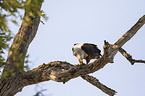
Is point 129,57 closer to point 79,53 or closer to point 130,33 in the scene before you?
point 130,33

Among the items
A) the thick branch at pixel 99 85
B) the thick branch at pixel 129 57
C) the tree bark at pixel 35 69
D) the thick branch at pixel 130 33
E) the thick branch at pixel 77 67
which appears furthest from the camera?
the thick branch at pixel 99 85

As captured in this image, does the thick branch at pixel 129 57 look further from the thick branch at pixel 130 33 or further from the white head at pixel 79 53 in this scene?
the white head at pixel 79 53

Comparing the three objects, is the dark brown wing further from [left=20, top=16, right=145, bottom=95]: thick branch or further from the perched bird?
[left=20, top=16, right=145, bottom=95]: thick branch

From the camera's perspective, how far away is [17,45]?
6.05 metres

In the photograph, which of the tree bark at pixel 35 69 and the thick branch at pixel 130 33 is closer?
the tree bark at pixel 35 69

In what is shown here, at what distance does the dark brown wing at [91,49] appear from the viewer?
15.9 feet

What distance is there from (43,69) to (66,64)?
0.71 m

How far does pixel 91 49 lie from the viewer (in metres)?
4.93

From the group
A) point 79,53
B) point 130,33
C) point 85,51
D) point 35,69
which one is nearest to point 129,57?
point 130,33

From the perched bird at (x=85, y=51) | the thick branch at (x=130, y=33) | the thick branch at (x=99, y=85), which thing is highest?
the thick branch at (x=130, y=33)

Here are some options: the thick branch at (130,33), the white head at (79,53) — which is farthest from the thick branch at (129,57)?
the white head at (79,53)

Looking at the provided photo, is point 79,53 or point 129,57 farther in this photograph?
point 79,53

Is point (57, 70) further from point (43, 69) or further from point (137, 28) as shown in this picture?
point (137, 28)

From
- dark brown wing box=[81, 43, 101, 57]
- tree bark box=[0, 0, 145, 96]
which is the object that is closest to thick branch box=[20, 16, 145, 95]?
tree bark box=[0, 0, 145, 96]
